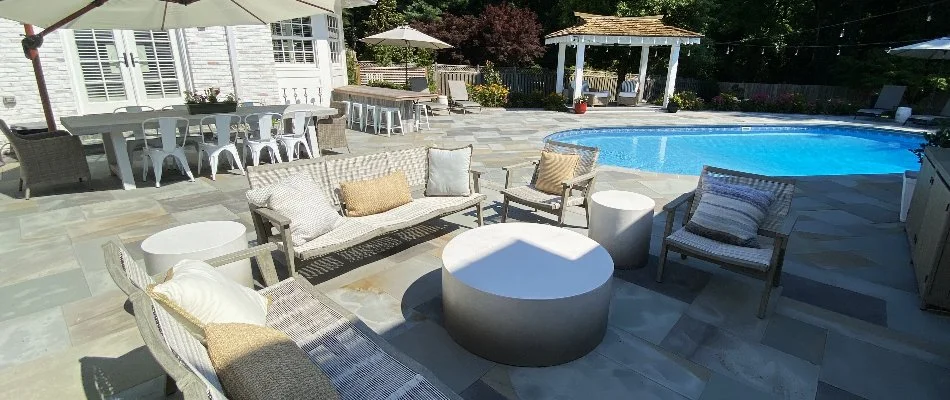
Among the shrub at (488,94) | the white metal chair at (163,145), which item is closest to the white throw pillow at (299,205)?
the white metal chair at (163,145)

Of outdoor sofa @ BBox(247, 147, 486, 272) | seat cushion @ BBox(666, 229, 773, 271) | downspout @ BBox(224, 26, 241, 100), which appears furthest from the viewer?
downspout @ BBox(224, 26, 241, 100)

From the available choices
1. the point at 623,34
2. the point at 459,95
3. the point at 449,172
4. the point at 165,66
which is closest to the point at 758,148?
the point at 623,34

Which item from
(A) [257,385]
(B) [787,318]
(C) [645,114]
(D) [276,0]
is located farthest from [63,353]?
(C) [645,114]

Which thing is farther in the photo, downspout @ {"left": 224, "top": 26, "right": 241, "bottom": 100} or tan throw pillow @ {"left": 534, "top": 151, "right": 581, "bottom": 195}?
downspout @ {"left": 224, "top": 26, "right": 241, "bottom": 100}

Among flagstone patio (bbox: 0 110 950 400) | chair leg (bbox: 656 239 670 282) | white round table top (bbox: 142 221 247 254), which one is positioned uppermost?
white round table top (bbox: 142 221 247 254)

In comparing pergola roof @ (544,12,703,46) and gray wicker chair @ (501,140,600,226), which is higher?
pergola roof @ (544,12,703,46)

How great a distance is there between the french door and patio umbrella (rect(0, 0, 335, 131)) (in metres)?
2.44

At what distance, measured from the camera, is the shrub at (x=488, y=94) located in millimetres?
16062

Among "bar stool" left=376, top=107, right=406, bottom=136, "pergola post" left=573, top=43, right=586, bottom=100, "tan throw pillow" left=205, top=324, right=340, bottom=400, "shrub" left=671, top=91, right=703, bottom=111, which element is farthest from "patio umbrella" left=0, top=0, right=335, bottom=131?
"shrub" left=671, top=91, right=703, bottom=111

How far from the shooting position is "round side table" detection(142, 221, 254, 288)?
2.98 meters

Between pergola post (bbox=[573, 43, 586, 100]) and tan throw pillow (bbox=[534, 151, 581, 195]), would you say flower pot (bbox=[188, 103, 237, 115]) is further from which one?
pergola post (bbox=[573, 43, 586, 100])

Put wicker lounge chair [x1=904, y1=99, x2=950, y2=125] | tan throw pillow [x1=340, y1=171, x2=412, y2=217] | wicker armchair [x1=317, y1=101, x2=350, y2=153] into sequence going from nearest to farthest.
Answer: tan throw pillow [x1=340, y1=171, x2=412, y2=217], wicker armchair [x1=317, y1=101, x2=350, y2=153], wicker lounge chair [x1=904, y1=99, x2=950, y2=125]

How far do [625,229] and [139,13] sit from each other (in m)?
6.15

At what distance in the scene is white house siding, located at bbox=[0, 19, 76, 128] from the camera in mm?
8062
